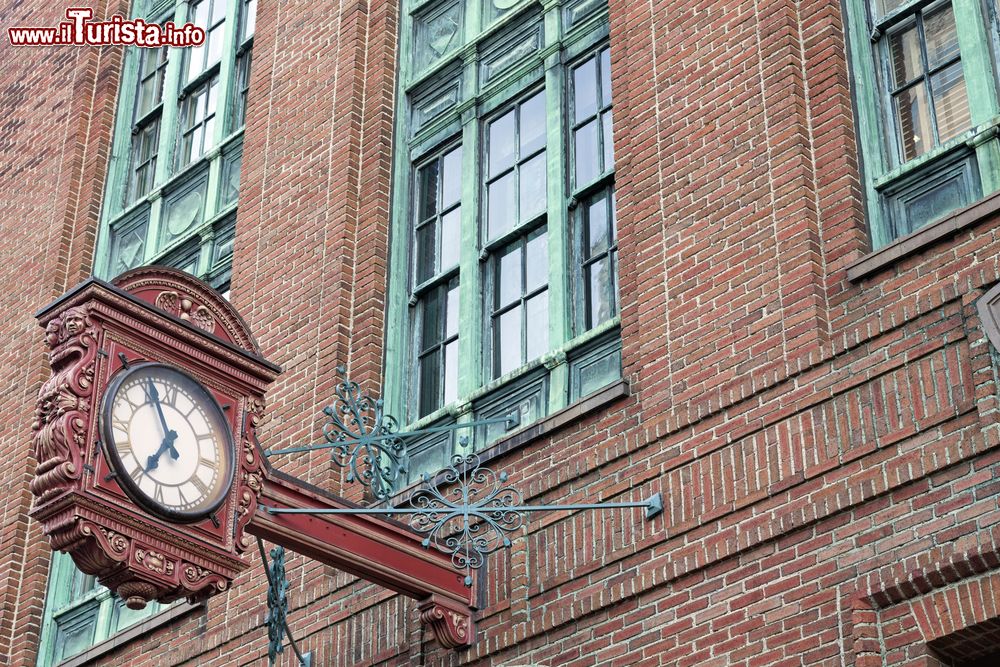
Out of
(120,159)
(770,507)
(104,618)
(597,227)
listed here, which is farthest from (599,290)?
(120,159)

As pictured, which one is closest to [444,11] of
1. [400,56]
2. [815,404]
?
[400,56]

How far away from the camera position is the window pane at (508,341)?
42.3 ft

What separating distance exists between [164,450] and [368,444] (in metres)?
2.14

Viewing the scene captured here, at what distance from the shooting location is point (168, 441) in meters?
10.1

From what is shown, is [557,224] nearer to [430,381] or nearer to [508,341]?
[508,341]

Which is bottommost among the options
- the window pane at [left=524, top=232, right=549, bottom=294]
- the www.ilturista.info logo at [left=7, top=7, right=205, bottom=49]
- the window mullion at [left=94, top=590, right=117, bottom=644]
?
the window mullion at [left=94, top=590, right=117, bottom=644]

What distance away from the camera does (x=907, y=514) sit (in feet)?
31.3

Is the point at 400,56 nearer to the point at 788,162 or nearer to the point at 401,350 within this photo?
the point at 401,350

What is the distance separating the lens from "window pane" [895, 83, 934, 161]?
35.8 feet

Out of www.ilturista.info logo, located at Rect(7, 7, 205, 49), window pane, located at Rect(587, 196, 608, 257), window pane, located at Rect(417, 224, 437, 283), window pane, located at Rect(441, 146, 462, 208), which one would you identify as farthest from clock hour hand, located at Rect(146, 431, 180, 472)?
www.ilturista.info logo, located at Rect(7, 7, 205, 49)

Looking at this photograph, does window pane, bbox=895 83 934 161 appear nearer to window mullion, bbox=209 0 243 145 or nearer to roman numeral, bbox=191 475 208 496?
roman numeral, bbox=191 475 208 496

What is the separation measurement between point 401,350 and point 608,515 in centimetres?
328

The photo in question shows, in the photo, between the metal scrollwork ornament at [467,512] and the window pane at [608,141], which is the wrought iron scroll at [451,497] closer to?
the metal scrollwork ornament at [467,512]

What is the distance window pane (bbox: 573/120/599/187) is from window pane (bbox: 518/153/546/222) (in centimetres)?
35
